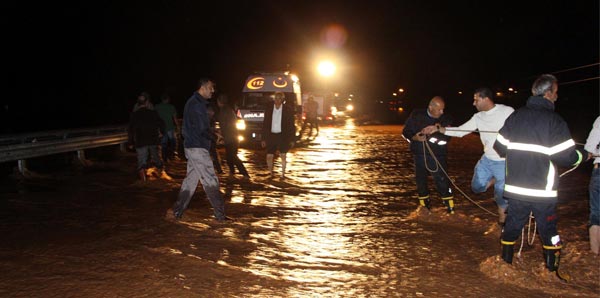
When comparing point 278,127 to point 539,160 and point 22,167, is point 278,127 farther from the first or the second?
point 539,160

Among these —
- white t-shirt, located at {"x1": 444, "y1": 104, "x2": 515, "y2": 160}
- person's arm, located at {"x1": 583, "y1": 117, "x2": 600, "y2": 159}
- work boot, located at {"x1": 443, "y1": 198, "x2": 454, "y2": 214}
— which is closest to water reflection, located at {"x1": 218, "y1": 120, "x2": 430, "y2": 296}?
work boot, located at {"x1": 443, "y1": 198, "x2": 454, "y2": 214}

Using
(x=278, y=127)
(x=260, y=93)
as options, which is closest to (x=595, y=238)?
(x=278, y=127)

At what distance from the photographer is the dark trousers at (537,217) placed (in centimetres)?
521

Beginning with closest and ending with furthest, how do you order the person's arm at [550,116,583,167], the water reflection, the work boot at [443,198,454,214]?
the person's arm at [550,116,583,167], the water reflection, the work boot at [443,198,454,214]

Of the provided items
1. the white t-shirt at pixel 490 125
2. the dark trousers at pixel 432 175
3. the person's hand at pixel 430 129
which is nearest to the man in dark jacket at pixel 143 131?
the dark trousers at pixel 432 175

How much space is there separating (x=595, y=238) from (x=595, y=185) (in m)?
0.61

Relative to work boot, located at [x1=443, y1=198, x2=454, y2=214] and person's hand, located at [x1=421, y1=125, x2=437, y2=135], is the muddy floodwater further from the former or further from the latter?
person's hand, located at [x1=421, y1=125, x2=437, y2=135]

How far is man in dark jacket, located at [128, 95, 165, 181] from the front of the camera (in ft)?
36.1

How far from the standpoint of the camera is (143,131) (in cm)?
1102

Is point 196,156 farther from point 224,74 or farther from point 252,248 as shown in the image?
point 224,74

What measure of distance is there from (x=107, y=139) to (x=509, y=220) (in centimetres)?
1320

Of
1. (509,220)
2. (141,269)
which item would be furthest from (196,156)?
(509,220)

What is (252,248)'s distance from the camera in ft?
21.2

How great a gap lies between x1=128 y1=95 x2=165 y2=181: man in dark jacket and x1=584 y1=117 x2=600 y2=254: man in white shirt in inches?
312
